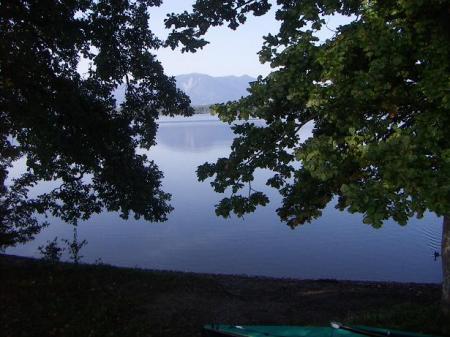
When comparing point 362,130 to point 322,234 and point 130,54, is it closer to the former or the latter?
point 130,54

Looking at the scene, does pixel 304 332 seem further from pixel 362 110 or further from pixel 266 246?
pixel 266 246

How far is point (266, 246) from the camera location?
2309cm

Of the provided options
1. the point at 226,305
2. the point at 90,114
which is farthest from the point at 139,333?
the point at 90,114

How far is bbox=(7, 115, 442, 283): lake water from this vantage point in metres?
19.9

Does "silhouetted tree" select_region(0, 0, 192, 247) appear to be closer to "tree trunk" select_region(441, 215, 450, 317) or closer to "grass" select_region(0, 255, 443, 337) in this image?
"grass" select_region(0, 255, 443, 337)

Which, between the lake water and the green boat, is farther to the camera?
the lake water

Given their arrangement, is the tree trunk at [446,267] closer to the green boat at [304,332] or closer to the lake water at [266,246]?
the green boat at [304,332]

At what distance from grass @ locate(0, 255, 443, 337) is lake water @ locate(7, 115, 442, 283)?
232 inches

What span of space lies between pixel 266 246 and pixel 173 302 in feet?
40.6

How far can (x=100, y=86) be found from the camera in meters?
12.6

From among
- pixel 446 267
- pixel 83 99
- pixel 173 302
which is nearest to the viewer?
pixel 446 267

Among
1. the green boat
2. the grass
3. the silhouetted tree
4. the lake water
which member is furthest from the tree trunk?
the lake water

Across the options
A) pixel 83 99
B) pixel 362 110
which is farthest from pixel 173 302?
pixel 362 110

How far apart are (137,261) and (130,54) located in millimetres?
12290
